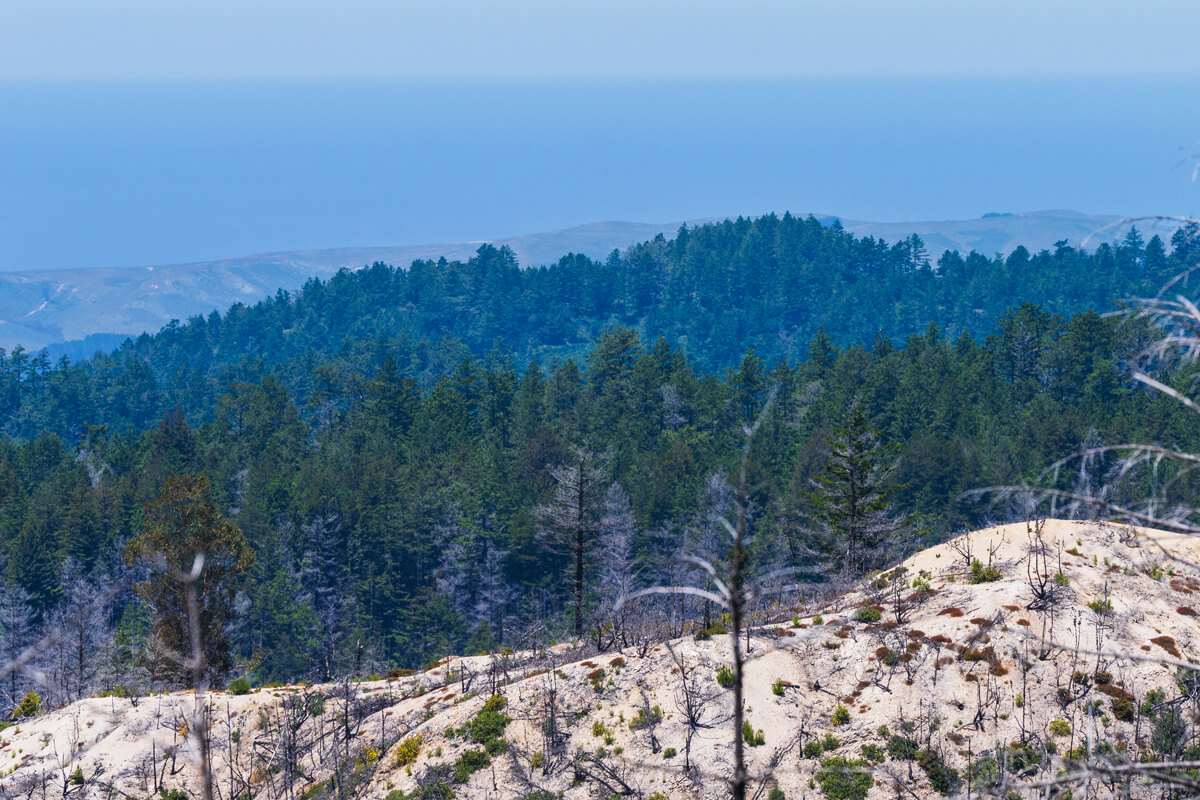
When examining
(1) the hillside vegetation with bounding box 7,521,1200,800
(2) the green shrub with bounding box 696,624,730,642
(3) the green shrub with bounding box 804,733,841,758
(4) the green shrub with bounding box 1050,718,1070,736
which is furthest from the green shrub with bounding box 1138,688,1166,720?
(2) the green shrub with bounding box 696,624,730,642

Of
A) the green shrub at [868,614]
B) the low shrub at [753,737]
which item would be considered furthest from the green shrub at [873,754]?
the green shrub at [868,614]

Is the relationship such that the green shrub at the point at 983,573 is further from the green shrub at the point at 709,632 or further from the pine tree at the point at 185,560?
the pine tree at the point at 185,560

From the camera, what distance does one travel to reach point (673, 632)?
25406mm

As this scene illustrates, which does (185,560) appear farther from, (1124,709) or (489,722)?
(1124,709)

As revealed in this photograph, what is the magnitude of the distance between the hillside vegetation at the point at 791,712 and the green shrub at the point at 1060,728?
4.2 inches

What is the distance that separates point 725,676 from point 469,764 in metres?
5.40

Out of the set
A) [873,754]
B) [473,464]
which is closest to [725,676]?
[873,754]

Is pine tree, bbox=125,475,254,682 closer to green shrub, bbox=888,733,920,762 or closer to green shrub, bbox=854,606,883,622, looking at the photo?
green shrub, bbox=854,606,883,622

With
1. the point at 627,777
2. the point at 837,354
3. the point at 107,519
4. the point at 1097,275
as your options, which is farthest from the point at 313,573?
the point at 1097,275

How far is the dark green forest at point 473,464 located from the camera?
52.9 meters

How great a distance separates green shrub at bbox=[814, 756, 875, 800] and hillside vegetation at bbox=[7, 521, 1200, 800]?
39 millimetres

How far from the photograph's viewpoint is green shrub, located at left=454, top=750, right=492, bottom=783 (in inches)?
758

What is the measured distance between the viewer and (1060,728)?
1764 cm

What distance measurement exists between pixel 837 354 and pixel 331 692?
75.6 meters
